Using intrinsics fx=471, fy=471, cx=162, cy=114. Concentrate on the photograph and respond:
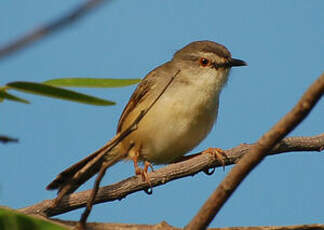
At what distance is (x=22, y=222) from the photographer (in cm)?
147

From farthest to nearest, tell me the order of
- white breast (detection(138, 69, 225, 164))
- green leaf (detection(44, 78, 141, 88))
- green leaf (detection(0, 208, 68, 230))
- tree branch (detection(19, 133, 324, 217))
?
white breast (detection(138, 69, 225, 164)) → tree branch (detection(19, 133, 324, 217)) → green leaf (detection(44, 78, 141, 88)) → green leaf (detection(0, 208, 68, 230))

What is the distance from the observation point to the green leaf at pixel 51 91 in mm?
1779

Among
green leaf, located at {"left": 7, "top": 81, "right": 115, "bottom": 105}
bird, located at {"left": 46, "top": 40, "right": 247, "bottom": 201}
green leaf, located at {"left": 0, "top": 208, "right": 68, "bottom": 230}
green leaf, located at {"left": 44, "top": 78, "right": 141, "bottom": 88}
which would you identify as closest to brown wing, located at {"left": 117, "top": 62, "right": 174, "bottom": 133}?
bird, located at {"left": 46, "top": 40, "right": 247, "bottom": 201}

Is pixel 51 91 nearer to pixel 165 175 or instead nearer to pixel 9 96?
pixel 9 96

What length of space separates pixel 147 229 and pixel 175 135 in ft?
6.98

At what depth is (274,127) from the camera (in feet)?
5.76

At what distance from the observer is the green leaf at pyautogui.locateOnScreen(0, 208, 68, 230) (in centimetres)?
144

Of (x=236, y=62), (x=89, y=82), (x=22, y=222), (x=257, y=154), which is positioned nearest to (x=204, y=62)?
(x=236, y=62)

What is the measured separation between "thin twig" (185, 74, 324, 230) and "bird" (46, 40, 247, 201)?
2406mm

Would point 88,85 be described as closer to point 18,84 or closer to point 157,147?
point 18,84

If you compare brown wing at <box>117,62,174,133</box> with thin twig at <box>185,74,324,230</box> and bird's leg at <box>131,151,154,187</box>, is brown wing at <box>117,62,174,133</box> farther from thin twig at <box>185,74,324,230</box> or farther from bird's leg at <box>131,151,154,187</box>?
thin twig at <box>185,74,324,230</box>

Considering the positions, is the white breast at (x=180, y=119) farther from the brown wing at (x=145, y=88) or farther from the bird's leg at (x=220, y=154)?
the bird's leg at (x=220, y=154)

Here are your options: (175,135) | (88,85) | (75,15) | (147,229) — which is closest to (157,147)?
(175,135)

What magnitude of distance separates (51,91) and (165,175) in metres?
2.42
